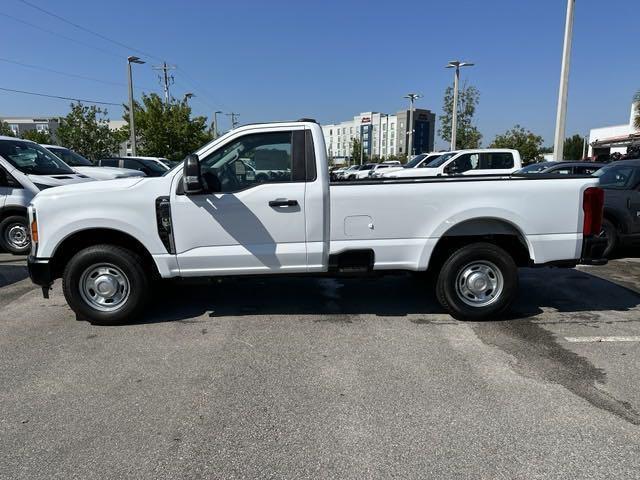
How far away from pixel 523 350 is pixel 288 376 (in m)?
2.21

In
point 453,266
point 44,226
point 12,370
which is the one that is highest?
point 44,226

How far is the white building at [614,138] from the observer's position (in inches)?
1566

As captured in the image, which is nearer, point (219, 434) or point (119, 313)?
point (219, 434)

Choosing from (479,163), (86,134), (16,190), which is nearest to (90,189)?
(16,190)

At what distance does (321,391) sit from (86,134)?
3927cm

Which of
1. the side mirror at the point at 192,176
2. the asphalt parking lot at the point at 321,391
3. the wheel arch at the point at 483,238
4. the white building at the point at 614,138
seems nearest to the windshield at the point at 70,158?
the asphalt parking lot at the point at 321,391

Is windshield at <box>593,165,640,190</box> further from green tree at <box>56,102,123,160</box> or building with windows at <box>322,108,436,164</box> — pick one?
building with windows at <box>322,108,436,164</box>

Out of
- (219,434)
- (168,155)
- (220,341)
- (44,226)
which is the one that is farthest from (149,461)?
(168,155)

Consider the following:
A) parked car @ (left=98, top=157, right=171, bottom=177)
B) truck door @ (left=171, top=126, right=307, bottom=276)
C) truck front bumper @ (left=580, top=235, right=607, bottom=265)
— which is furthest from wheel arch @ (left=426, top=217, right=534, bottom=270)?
parked car @ (left=98, top=157, right=171, bottom=177)

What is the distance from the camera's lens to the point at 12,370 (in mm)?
4062

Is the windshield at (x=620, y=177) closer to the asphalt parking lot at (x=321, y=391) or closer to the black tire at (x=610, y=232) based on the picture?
the black tire at (x=610, y=232)

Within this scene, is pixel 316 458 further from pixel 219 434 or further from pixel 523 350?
pixel 523 350

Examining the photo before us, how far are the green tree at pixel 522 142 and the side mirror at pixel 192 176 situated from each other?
150ft

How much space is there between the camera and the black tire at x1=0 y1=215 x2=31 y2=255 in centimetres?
870
